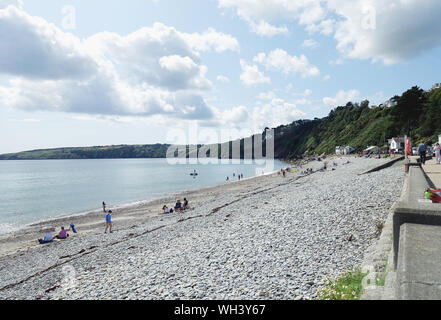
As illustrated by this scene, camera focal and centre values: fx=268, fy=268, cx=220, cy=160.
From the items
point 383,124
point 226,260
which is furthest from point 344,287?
point 383,124

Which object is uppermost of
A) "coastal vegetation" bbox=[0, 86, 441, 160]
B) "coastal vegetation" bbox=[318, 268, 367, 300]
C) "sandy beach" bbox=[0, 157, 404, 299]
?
"coastal vegetation" bbox=[0, 86, 441, 160]

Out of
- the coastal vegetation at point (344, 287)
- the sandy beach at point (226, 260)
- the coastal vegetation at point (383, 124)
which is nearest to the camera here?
the coastal vegetation at point (344, 287)

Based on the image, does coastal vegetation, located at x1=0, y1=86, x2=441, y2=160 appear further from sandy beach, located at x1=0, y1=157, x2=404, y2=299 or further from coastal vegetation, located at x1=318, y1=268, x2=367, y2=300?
coastal vegetation, located at x1=318, y1=268, x2=367, y2=300

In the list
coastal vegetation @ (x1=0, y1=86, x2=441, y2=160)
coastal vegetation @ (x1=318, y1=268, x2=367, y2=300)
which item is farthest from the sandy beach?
coastal vegetation @ (x1=0, y1=86, x2=441, y2=160)

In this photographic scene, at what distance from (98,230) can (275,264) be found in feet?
70.9

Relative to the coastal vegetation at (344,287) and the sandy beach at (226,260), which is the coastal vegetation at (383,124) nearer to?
the sandy beach at (226,260)

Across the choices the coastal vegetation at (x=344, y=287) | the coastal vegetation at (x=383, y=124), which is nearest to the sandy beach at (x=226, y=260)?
the coastal vegetation at (x=344, y=287)

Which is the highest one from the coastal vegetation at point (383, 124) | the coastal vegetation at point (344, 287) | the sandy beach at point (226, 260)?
the coastal vegetation at point (383, 124)

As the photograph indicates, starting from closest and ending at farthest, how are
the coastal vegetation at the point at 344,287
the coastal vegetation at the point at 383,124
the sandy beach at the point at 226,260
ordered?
1. the coastal vegetation at the point at 344,287
2. the sandy beach at the point at 226,260
3. the coastal vegetation at the point at 383,124

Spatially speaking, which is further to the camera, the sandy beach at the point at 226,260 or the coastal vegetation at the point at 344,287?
the sandy beach at the point at 226,260

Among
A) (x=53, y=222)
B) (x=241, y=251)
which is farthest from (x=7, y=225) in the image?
(x=241, y=251)
